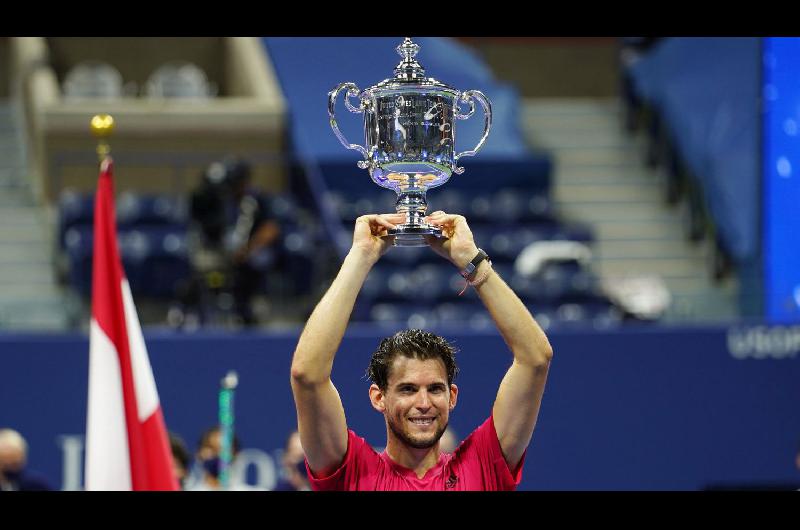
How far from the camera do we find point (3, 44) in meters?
15.6

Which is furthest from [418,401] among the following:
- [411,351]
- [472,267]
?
[472,267]

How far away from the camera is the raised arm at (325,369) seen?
3.55 meters

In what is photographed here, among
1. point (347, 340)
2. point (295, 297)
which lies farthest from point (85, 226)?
point (347, 340)

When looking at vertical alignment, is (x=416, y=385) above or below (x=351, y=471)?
above

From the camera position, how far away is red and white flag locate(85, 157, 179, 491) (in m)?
5.01

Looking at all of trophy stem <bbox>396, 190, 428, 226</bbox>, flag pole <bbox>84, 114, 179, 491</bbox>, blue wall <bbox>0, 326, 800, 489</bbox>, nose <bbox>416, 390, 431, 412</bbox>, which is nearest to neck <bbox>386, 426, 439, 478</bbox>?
nose <bbox>416, 390, 431, 412</bbox>

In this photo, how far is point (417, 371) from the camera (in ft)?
11.9

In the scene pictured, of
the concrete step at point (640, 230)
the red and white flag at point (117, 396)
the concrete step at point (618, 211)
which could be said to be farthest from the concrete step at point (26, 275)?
the red and white flag at point (117, 396)

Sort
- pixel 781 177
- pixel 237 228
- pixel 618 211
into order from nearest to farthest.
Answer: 1. pixel 237 228
2. pixel 781 177
3. pixel 618 211

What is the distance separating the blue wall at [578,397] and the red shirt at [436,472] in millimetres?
4566

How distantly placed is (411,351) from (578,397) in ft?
17.1

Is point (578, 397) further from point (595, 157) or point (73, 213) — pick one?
point (595, 157)

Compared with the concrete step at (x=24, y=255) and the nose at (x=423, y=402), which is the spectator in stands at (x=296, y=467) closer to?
the nose at (x=423, y=402)

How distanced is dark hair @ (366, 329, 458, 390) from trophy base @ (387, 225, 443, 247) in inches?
9.0
